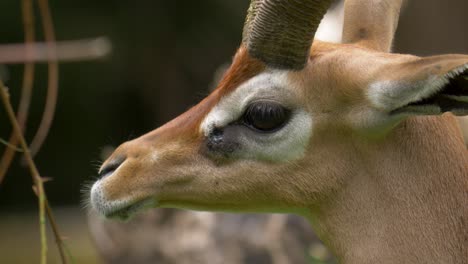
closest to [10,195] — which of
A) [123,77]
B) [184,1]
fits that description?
[123,77]

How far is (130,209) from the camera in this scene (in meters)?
4.11

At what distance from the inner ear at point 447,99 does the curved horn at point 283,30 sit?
1.80ft

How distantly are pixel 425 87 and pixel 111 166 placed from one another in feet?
4.81

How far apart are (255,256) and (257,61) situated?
3.69 meters

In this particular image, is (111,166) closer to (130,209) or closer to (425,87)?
(130,209)

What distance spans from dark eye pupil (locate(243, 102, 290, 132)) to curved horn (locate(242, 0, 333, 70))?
183mm

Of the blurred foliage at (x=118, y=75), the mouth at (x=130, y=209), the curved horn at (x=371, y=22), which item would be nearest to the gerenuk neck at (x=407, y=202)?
the curved horn at (x=371, y=22)

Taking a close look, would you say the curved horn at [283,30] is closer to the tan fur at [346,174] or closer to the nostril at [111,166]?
→ the tan fur at [346,174]

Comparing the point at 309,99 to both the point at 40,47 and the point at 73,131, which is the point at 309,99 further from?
the point at 73,131

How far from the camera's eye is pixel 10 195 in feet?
65.5

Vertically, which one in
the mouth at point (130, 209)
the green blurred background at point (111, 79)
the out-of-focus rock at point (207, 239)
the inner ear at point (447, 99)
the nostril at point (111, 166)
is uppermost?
the inner ear at point (447, 99)

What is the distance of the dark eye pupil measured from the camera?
3955mm

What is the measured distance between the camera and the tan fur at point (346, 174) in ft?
12.7

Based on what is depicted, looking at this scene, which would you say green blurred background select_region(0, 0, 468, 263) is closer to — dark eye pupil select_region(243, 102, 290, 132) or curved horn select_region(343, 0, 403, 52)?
curved horn select_region(343, 0, 403, 52)
